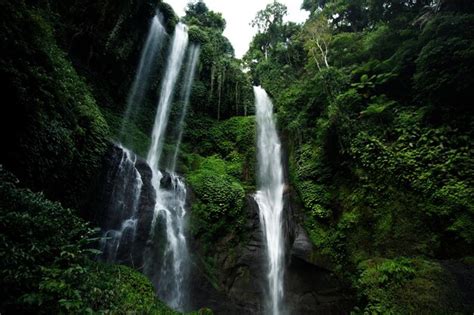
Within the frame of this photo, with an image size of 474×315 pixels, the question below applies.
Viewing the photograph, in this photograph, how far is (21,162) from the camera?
546cm

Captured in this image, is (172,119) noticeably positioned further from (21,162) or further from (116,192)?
(21,162)

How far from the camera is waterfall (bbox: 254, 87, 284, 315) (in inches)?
395

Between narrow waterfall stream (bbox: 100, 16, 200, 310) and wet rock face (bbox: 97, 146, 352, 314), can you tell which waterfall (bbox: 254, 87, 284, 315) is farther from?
narrow waterfall stream (bbox: 100, 16, 200, 310)

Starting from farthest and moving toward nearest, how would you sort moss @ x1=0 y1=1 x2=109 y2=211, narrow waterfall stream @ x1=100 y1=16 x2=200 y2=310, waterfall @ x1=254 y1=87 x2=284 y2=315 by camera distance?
waterfall @ x1=254 y1=87 x2=284 y2=315 → narrow waterfall stream @ x1=100 y1=16 x2=200 y2=310 → moss @ x1=0 y1=1 x2=109 y2=211

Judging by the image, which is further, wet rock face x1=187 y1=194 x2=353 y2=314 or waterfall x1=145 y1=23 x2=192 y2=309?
wet rock face x1=187 y1=194 x2=353 y2=314

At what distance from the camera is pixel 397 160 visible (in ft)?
30.5

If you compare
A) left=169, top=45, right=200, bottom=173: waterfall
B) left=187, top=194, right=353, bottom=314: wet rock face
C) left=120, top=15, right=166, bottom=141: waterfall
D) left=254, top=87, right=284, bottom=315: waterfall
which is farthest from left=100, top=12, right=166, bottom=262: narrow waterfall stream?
left=254, top=87, right=284, bottom=315: waterfall

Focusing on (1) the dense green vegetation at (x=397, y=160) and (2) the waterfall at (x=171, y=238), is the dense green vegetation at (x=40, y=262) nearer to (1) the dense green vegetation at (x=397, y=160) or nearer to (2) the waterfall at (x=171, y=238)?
(2) the waterfall at (x=171, y=238)

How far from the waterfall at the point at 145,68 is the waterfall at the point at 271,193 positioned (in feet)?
22.7

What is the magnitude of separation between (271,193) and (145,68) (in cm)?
951

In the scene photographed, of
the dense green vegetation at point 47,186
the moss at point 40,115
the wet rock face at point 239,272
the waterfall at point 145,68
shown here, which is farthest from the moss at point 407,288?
the waterfall at point 145,68

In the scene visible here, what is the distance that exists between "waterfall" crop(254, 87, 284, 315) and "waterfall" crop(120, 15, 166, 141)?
693 cm

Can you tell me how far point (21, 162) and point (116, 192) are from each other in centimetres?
401

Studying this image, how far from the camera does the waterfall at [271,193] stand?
1004cm
